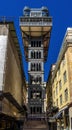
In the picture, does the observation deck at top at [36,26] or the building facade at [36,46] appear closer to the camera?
the building facade at [36,46]

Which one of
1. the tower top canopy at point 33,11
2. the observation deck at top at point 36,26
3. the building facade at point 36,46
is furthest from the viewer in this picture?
the tower top canopy at point 33,11

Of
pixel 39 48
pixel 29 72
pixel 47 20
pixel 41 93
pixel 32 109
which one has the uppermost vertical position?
pixel 47 20

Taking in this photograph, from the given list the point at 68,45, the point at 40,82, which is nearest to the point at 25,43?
the point at 40,82

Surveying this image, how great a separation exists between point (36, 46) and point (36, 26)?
9.41 metres

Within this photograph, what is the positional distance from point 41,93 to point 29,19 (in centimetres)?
3221

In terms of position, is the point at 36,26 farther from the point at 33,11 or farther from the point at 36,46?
the point at 33,11

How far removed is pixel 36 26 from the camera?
9244 centimetres

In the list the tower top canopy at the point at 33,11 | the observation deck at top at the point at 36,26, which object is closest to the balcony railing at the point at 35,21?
the observation deck at top at the point at 36,26

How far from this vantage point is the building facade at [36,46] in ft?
279

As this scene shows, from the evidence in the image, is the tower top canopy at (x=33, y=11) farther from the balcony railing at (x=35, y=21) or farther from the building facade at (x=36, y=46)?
the balcony railing at (x=35, y=21)

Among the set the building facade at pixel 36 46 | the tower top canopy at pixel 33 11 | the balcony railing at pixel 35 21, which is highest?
the tower top canopy at pixel 33 11

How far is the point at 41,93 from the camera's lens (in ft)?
285

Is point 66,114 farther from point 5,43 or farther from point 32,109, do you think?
point 32,109

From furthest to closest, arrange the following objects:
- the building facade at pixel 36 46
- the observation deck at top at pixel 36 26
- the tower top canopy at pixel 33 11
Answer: the tower top canopy at pixel 33 11 → the observation deck at top at pixel 36 26 → the building facade at pixel 36 46
